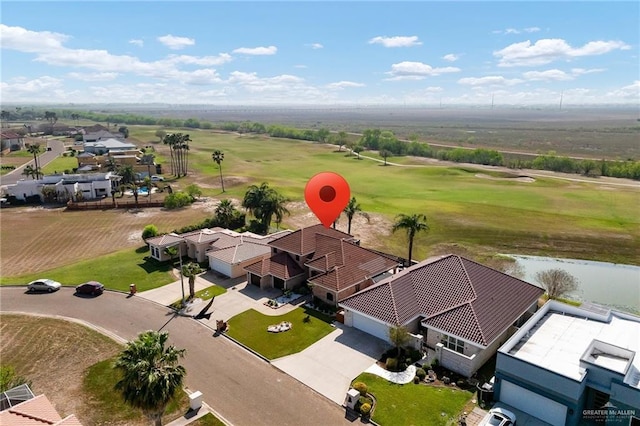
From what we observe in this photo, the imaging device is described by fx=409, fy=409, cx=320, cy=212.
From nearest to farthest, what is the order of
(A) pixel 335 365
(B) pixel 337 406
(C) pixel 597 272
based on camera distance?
1. (B) pixel 337 406
2. (A) pixel 335 365
3. (C) pixel 597 272

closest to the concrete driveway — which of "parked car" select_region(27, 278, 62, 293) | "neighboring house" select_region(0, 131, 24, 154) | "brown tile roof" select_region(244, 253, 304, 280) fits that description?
"brown tile roof" select_region(244, 253, 304, 280)

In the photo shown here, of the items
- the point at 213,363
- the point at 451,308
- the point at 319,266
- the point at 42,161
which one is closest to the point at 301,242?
the point at 319,266

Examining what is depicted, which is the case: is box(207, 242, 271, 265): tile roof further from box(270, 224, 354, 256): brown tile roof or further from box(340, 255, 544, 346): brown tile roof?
box(340, 255, 544, 346): brown tile roof

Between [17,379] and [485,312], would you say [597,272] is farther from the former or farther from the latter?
[17,379]

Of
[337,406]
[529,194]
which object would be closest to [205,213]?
[337,406]

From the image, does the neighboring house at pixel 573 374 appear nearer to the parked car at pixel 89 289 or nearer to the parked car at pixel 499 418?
the parked car at pixel 499 418

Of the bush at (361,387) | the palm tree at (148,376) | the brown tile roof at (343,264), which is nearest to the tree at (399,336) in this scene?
the bush at (361,387)

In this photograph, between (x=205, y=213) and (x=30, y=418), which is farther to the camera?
(x=205, y=213)
